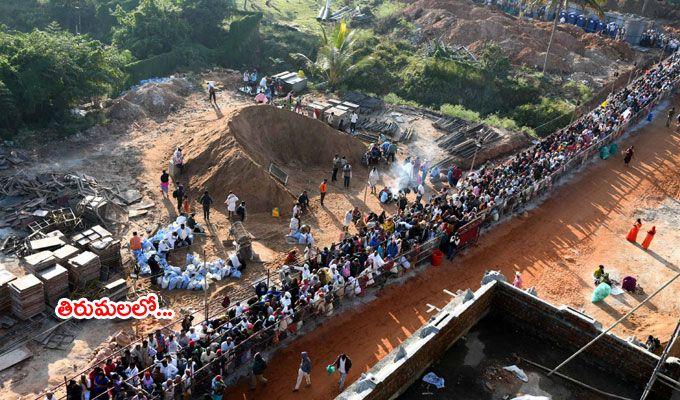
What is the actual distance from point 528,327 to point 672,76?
110 ft

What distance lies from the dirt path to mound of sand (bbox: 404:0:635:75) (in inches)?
580

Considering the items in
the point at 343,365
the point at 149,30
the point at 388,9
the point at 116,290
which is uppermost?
the point at 149,30

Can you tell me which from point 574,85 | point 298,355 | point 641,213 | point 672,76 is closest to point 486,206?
point 641,213

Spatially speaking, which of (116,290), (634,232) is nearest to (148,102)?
(116,290)

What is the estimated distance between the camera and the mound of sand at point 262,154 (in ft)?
78.1

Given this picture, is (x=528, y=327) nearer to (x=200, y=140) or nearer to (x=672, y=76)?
(x=200, y=140)

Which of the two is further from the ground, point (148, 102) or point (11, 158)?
point (11, 158)

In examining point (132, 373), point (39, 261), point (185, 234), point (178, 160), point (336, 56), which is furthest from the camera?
point (336, 56)

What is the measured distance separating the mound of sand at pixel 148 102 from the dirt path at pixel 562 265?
59.8ft

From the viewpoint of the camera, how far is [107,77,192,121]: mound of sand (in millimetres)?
29859

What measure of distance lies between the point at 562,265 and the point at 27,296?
1775 cm

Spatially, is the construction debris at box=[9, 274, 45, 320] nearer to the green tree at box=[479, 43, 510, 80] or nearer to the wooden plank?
the wooden plank

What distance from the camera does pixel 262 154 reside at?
26.4m

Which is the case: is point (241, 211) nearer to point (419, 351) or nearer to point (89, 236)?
point (89, 236)
